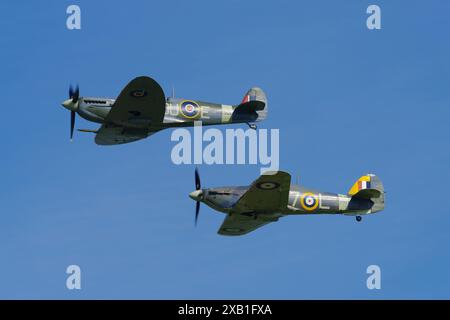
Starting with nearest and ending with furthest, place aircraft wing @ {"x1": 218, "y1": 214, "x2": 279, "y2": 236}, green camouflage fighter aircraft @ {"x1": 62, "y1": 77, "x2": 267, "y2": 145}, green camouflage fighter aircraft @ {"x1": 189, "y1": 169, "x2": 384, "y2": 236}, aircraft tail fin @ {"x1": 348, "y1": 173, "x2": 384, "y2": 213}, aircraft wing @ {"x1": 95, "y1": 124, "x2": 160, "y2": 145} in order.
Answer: green camouflage fighter aircraft @ {"x1": 189, "y1": 169, "x2": 384, "y2": 236} → green camouflage fighter aircraft @ {"x1": 62, "y1": 77, "x2": 267, "y2": 145} → aircraft wing @ {"x1": 218, "y1": 214, "x2": 279, "y2": 236} → aircraft tail fin @ {"x1": 348, "y1": 173, "x2": 384, "y2": 213} → aircraft wing @ {"x1": 95, "y1": 124, "x2": 160, "y2": 145}

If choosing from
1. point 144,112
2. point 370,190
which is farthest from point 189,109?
point 370,190

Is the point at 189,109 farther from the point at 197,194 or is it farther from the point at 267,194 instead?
the point at 267,194

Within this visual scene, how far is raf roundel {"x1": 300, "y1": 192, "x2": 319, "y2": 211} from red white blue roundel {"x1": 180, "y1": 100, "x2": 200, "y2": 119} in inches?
216

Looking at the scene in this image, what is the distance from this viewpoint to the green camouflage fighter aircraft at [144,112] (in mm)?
40031

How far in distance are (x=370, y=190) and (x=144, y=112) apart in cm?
887

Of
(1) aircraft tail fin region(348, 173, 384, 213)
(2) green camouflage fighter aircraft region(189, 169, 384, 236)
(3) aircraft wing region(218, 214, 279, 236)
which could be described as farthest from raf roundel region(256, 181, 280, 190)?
(1) aircraft tail fin region(348, 173, 384, 213)

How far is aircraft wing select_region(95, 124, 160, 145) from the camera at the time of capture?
41938mm

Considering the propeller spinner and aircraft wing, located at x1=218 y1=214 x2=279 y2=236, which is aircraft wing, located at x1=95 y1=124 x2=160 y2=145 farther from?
aircraft wing, located at x1=218 y1=214 x2=279 y2=236

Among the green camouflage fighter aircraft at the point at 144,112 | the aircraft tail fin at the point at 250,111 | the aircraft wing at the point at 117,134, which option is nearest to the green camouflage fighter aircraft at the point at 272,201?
the green camouflage fighter aircraft at the point at 144,112

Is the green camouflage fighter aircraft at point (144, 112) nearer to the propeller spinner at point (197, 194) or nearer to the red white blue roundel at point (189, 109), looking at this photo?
the red white blue roundel at point (189, 109)

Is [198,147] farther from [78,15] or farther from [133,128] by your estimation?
[78,15]

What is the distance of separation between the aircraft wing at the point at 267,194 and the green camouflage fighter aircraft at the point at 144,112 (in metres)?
4.50

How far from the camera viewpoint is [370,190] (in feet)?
137
